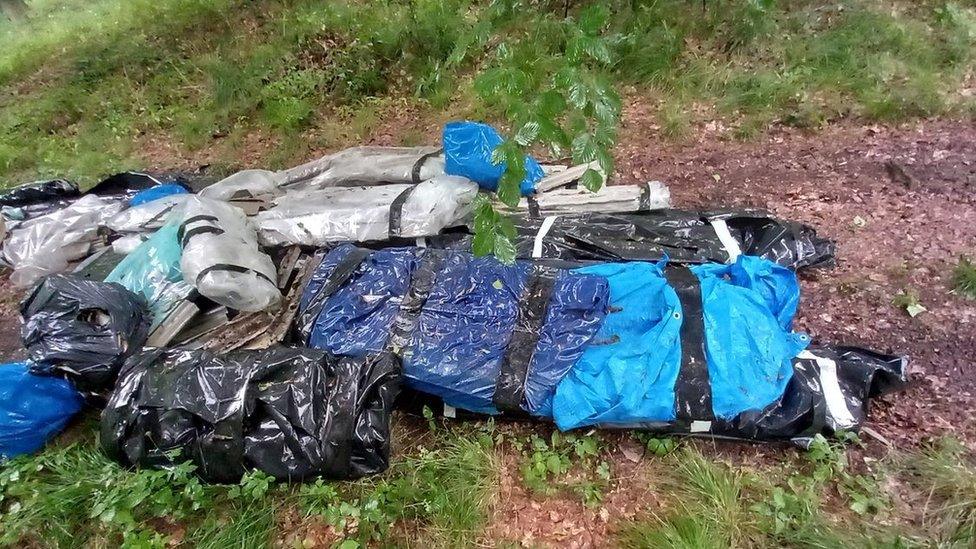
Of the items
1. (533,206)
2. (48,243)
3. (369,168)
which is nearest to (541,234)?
(533,206)

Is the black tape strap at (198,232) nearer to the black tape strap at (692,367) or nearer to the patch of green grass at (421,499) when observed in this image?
the patch of green grass at (421,499)

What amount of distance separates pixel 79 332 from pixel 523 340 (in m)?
1.91

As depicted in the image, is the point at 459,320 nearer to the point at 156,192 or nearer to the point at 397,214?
the point at 397,214

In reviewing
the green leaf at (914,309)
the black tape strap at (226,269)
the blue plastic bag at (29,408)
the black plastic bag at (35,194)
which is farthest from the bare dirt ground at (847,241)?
the black tape strap at (226,269)

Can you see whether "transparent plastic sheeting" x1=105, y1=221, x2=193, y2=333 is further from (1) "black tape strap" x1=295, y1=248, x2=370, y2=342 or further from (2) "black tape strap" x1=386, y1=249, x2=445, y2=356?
(2) "black tape strap" x1=386, y1=249, x2=445, y2=356

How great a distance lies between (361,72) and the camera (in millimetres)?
5211

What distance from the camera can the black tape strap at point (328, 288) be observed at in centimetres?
264

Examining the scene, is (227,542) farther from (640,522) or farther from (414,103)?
(414,103)

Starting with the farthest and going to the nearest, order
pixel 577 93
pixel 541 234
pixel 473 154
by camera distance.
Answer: pixel 473 154 < pixel 541 234 < pixel 577 93

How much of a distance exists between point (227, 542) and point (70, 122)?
5211 millimetres

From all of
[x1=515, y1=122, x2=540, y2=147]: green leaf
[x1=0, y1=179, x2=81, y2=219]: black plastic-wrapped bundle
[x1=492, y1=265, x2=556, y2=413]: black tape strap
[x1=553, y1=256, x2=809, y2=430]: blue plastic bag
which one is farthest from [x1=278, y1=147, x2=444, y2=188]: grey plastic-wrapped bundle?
[x1=515, y1=122, x2=540, y2=147]: green leaf

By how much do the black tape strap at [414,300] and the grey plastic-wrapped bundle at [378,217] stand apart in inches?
13.9

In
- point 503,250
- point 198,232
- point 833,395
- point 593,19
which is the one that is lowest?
point 833,395

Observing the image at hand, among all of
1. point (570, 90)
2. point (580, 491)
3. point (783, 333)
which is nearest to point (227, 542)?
point (580, 491)
